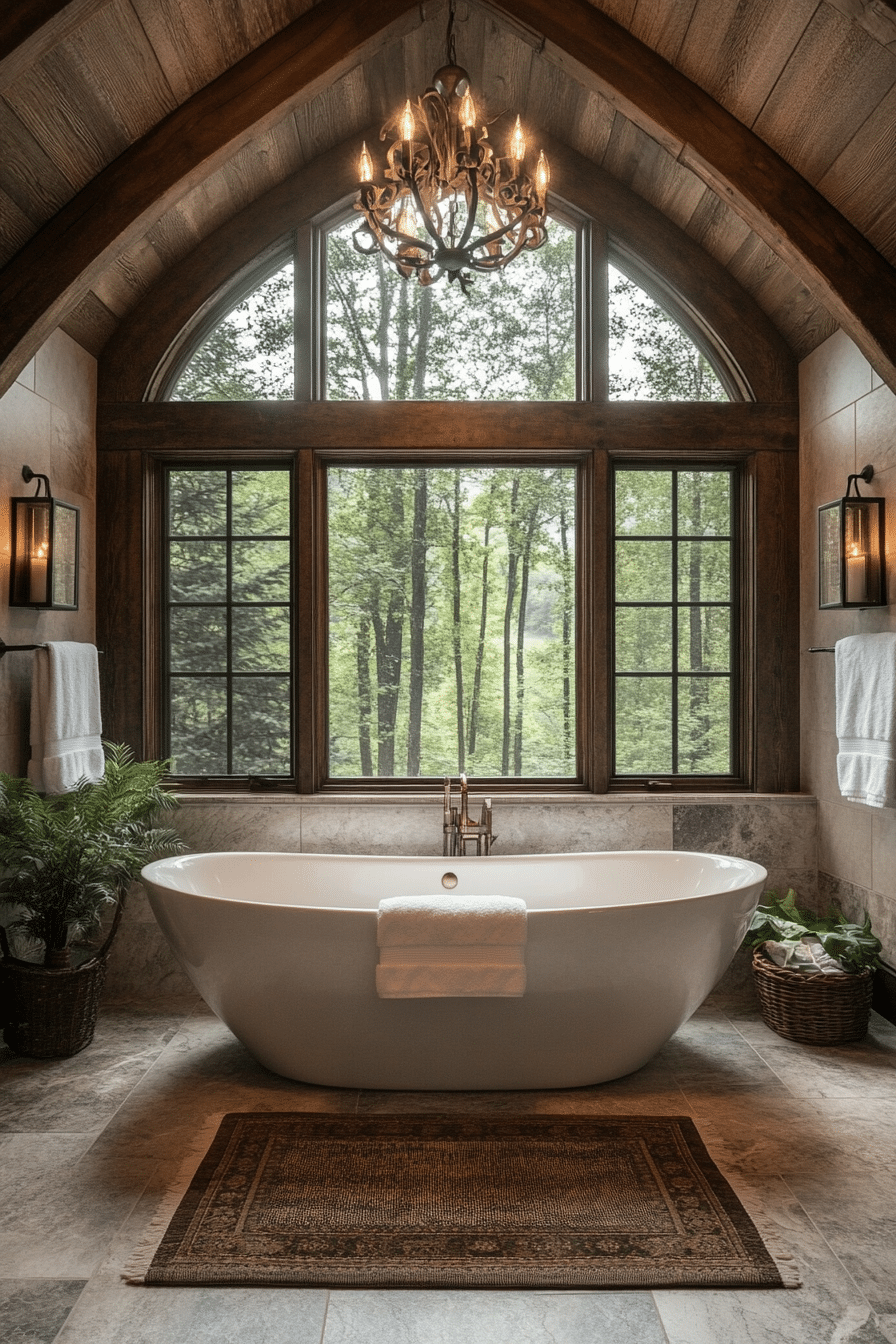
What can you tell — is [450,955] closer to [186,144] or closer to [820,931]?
[820,931]

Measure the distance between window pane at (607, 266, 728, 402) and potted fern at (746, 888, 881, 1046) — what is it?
2026 millimetres

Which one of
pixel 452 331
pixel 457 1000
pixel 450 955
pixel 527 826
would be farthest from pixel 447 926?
pixel 452 331

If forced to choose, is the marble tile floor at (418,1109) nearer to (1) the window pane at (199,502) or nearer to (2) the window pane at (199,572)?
(2) the window pane at (199,572)

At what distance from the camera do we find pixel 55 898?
2.99 meters

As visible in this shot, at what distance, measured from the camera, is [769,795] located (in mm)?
3723

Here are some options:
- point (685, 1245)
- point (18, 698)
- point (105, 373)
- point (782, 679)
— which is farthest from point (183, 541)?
point (685, 1245)

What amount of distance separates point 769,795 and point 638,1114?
151 centimetres

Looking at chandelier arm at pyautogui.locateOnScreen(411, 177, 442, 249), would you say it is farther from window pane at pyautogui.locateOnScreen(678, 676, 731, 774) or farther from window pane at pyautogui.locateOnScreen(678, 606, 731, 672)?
window pane at pyautogui.locateOnScreen(678, 676, 731, 774)

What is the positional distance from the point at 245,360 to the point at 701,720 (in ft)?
7.59

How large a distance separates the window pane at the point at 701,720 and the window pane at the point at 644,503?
2.04 feet

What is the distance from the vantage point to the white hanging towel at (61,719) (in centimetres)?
317

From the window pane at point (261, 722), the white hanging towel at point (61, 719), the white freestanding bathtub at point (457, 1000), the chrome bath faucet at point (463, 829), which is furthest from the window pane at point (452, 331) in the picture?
the white freestanding bathtub at point (457, 1000)

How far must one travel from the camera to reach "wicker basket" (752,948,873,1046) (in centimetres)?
309

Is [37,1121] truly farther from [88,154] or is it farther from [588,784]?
[88,154]
